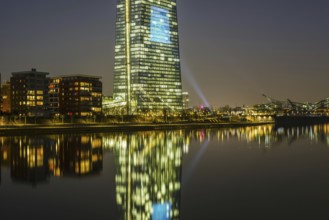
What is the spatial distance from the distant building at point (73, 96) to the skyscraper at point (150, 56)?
14.6m

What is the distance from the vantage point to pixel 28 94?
379 ft

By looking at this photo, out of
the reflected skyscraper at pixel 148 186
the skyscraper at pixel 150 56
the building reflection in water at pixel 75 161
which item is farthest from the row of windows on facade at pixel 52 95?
the reflected skyscraper at pixel 148 186

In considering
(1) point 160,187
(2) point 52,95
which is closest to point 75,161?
(1) point 160,187

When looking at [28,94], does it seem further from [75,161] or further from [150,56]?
[75,161]

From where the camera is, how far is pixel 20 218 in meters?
17.8

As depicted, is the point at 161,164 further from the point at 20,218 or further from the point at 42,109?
the point at 42,109

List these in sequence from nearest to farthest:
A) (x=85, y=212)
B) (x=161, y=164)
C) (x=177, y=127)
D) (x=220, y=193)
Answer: (x=85, y=212) < (x=220, y=193) < (x=161, y=164) < (x=177, y=127)

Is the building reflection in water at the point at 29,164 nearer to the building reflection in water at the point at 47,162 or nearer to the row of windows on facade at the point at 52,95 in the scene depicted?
the building reflection in water at the point at 47,162

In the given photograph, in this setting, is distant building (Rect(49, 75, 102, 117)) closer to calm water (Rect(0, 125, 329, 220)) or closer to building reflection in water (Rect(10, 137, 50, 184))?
building reflection in water (Rect(10, 137, 50, 184))

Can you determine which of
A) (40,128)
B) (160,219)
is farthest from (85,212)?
(40,128)

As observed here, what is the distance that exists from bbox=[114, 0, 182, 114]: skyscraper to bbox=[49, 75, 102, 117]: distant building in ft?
47.9

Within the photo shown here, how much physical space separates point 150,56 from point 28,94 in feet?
173

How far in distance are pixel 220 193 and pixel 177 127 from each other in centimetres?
8864

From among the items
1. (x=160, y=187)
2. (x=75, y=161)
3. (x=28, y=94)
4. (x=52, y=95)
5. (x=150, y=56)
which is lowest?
(x=160, y=187)
